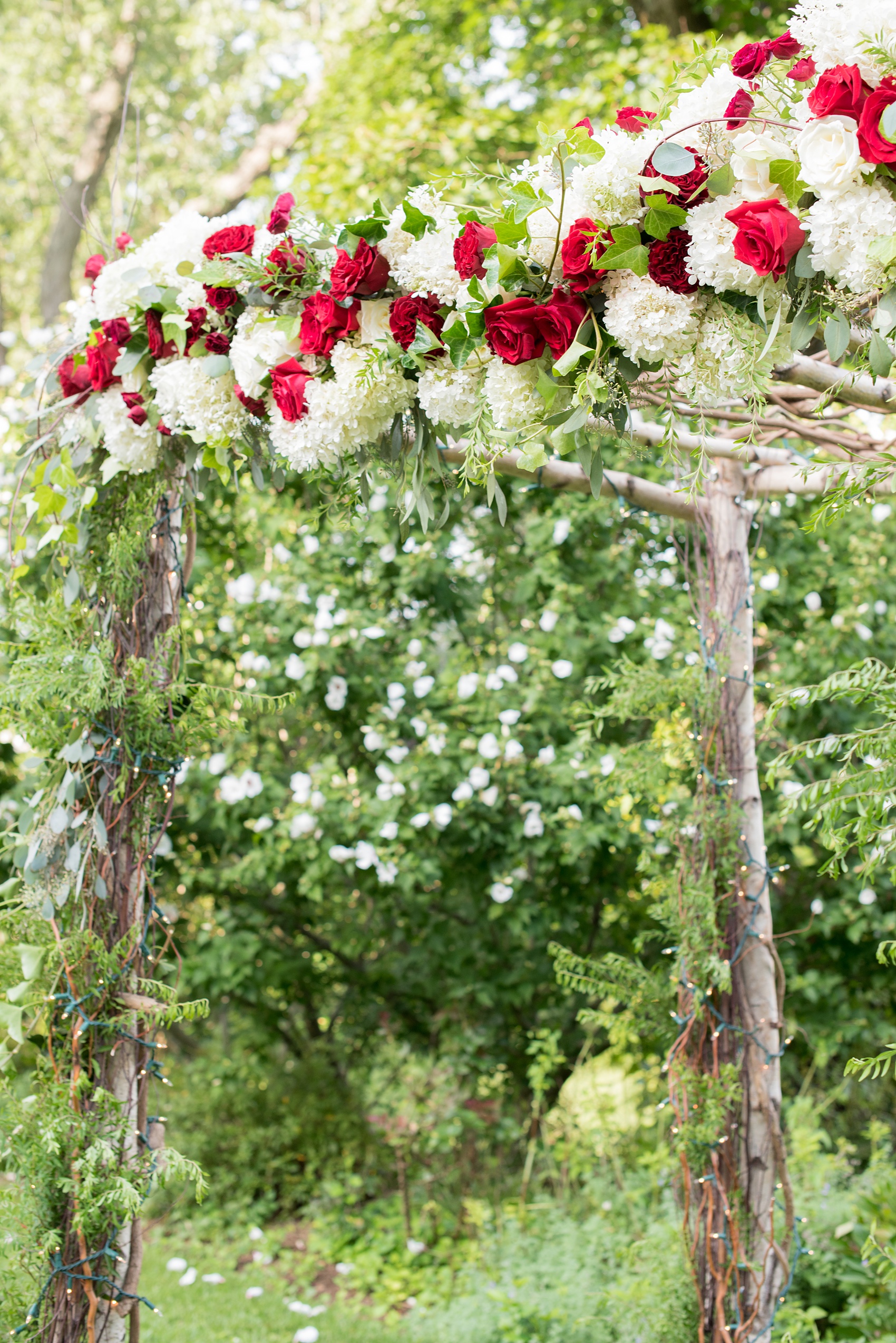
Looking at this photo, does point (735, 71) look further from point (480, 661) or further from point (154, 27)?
point (154, 27)

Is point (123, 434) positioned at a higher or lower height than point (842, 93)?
higher

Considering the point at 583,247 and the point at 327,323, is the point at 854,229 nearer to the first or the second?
the point at 583,247

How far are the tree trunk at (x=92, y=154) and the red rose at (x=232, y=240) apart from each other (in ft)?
17.1

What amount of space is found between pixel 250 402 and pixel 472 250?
0.54 m

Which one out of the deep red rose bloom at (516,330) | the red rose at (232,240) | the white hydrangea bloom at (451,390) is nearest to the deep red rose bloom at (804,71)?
the deep red rose bloom at (516,330)

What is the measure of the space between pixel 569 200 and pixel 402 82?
4.49 metres

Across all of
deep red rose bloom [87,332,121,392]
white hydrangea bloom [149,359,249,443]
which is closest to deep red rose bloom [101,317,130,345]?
deep red rose bloom [87,332,121,392]

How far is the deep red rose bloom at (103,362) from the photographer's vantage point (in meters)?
1.82

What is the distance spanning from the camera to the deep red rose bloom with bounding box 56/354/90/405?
1903 millimetres

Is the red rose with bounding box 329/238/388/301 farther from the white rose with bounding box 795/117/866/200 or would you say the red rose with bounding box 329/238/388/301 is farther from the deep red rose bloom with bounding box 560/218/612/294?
the white rose with bounding box 795/117/866/200

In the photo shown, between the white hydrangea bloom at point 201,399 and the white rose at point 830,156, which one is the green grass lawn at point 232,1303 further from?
the white rose at point 830,156

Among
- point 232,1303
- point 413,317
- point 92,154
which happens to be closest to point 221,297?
point 413,317

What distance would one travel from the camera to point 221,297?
1708 millimetres

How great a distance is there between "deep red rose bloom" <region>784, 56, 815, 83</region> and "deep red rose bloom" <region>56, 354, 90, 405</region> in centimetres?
132
